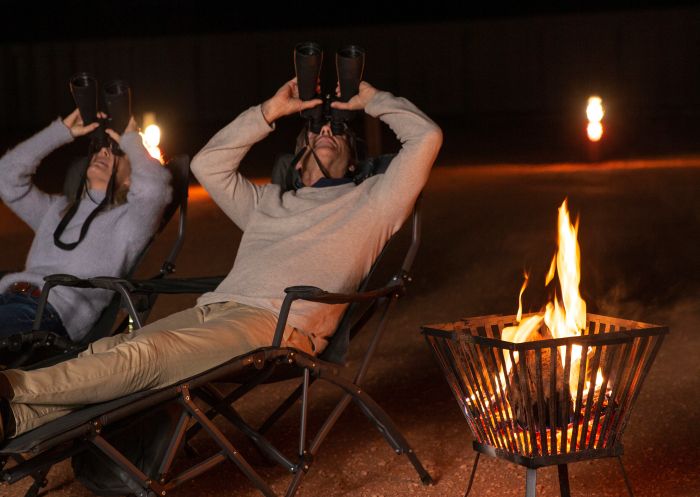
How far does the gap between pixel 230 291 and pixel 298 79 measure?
0.71m

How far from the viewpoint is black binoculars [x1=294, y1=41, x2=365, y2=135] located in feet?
12.1

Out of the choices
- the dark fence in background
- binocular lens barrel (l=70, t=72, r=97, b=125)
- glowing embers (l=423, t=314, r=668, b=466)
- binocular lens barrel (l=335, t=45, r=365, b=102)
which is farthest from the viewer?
the dark fence in background

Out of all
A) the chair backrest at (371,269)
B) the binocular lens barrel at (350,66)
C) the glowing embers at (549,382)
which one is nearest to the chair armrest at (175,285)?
the chair backrest at (371,269)

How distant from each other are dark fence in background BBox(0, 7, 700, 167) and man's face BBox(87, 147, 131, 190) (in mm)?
10499

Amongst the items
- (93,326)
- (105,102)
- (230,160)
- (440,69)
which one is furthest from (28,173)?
(440,69)

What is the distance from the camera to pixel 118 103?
407cm

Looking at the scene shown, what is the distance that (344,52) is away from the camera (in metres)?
3.68

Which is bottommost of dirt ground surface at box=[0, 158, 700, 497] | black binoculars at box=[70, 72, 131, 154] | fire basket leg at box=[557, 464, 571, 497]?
dirt ground surface at box=[0, 158, 700, 497]

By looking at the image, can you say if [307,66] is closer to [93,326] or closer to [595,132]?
[93,326]

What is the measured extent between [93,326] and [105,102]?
77cm

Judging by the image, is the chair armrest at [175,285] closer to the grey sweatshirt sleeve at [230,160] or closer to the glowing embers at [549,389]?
the grey sweatshirt sleeve at [230,160]

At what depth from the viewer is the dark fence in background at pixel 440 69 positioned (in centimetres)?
1627

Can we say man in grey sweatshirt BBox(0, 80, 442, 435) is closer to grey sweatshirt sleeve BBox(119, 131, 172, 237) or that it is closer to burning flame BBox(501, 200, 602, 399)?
grey sweatshirt sleeve BBox(119, 131, 172, 237)

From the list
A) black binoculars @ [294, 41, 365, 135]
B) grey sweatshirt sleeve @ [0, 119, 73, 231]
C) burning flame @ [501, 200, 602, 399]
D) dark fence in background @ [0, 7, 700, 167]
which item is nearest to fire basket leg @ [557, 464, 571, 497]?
burning flame @ [501, 200, 602, 399]
